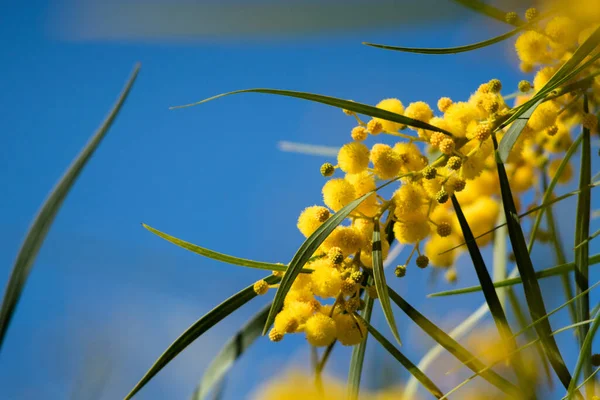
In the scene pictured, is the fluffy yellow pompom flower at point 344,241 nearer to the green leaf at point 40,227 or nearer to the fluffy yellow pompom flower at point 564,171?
the green leaf at point 40,227

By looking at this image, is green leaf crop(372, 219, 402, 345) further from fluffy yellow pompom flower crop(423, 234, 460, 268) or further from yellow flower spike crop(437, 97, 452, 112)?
fluffy yellow pompom flower crop(423, 234, 460, 268)

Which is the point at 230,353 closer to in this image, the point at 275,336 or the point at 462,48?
the point at 275,336

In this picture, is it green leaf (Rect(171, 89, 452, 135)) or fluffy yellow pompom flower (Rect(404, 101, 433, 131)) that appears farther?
fluffy yellow pompom flower (Rect(404, 101, 433, 131))

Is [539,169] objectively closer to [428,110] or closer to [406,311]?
[428,110]

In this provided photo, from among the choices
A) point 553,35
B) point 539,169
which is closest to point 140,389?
point 553,35

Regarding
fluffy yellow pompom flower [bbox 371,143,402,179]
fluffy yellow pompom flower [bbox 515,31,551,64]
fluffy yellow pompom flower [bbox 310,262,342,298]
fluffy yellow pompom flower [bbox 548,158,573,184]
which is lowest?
fluffy yellow pompom flower [bbox 310,262,342,298]

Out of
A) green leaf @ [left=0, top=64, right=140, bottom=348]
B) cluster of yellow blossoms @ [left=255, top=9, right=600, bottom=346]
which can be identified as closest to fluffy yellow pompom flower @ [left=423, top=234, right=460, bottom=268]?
cluster of yellow blossoms @ [left=255, top=9, right=600, bottom=346]

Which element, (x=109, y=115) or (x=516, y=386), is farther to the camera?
(x=109, y=115)
